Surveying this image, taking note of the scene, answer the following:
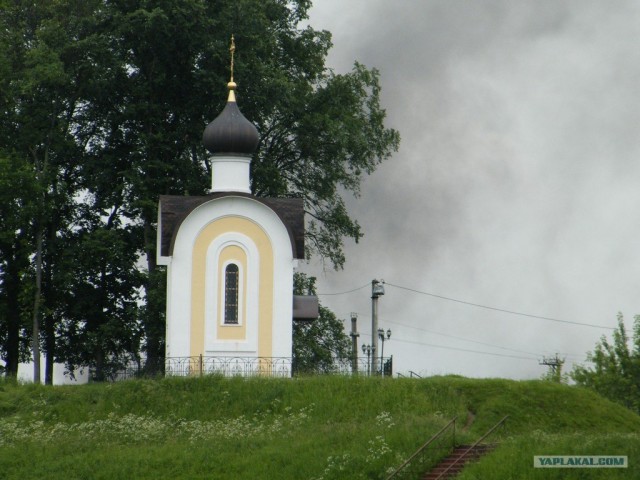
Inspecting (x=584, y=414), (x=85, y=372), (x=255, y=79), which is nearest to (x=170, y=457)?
(x=584, y=414)

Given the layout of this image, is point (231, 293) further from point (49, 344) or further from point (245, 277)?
point (49, 344)

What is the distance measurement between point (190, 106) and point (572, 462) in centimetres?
1846

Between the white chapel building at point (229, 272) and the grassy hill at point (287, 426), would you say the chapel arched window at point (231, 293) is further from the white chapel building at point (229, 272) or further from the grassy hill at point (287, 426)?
the grassy hill at point (287, 426)

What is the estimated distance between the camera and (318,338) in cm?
3847

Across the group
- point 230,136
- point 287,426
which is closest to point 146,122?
point 230,136

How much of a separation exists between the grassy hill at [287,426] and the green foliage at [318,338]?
6.86 m

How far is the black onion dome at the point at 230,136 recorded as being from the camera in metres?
33.8

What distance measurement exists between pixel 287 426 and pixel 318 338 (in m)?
10.4

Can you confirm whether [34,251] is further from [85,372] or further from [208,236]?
[208,236]

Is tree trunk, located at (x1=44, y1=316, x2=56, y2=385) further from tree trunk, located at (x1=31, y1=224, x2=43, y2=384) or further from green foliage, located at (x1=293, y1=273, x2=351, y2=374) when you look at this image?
green foliage, located at (x1=293, y1=273, x2=351, y2=374)

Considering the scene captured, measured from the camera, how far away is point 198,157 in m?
39.5

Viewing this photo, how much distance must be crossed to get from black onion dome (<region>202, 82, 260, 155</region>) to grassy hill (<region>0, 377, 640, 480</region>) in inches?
239

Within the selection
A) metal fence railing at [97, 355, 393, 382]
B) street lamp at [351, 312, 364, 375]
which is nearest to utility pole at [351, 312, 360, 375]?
street lamp at [351, 312, 364, 375]

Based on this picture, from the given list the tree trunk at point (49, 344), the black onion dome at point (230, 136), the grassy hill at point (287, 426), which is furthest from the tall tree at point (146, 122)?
the grassy hill at point (287, 426)
